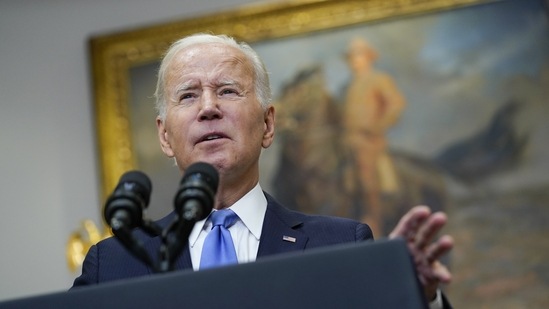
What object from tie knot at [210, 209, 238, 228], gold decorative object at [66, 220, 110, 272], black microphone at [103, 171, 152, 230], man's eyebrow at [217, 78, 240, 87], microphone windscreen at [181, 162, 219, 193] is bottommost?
gold decorative object at [66, 220, 110, 272]

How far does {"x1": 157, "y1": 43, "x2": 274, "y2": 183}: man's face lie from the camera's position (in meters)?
3.36

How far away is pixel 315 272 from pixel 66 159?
5.91 meters

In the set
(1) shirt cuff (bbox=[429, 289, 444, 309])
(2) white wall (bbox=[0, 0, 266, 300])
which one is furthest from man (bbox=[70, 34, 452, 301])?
(2) white wall (bbox=[0, 0, 266, 300])

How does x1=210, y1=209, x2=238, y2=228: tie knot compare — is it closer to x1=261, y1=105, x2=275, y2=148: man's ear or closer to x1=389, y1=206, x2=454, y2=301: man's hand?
x1=261, y1=105, x2=275, y2=148: man's ear

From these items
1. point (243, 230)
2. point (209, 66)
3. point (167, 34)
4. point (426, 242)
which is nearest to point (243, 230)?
point (243, 230)

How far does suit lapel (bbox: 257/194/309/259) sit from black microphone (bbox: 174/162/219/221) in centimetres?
77

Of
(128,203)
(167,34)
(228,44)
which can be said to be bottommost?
(128,203)

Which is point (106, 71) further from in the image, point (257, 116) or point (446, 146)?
point (257, 116)

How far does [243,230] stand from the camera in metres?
3.24

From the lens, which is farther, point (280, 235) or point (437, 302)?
point (280, 235)

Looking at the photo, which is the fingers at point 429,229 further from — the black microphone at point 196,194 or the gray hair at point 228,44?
the gray hair at point 228,44

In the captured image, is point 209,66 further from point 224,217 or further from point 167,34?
point 167,34

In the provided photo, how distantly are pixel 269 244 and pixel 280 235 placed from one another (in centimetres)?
6

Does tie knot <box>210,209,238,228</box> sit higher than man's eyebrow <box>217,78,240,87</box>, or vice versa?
man's eyebrow <box>217,78,240,87</box>
